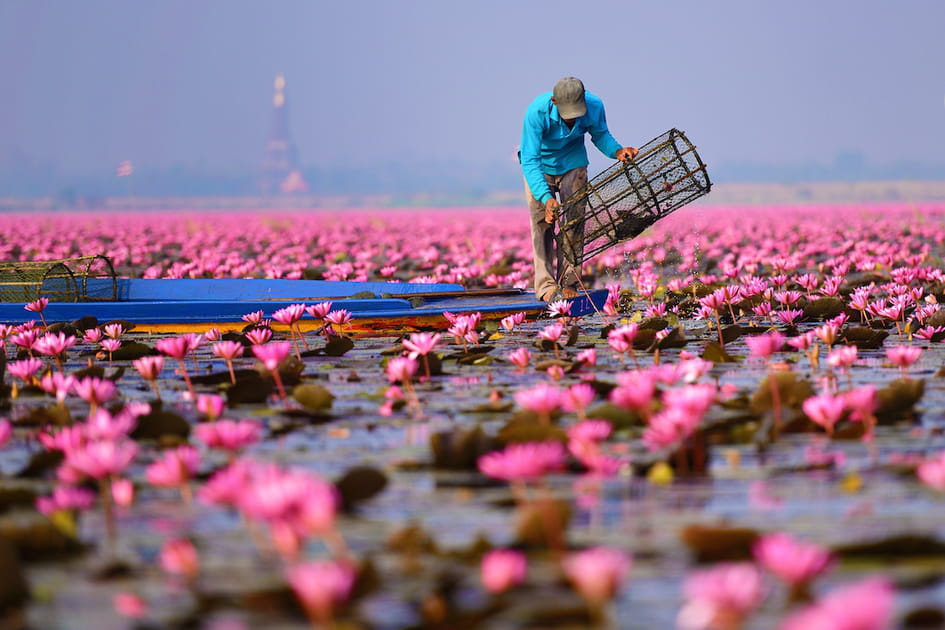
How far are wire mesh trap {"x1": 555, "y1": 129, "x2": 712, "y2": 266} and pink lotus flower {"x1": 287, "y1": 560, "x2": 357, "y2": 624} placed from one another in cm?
568

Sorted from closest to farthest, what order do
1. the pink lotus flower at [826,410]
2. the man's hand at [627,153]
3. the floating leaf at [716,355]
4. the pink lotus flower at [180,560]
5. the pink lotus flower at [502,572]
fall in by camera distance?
the pink lotus flower at [502,572] < the pink lotus flower at [180,560] < the pink lotus flower at [826,410] < the floating leaf at [716,355] < the man's hand at [627,153]

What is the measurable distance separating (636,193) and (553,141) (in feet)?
3.19

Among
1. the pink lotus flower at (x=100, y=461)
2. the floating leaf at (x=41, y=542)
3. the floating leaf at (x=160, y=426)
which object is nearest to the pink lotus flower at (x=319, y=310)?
the floating leaf at (x=160, y=426)

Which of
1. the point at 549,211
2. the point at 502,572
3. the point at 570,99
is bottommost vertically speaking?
the point at 502,572

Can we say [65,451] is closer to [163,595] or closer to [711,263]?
[163,595]

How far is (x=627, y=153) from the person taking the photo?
7.72m

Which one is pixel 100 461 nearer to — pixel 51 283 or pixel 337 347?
pixel 337 347

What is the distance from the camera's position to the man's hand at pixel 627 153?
25.2ft

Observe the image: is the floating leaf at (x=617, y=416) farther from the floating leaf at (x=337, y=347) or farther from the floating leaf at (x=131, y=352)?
the floating leaf at (x=131, y=352)

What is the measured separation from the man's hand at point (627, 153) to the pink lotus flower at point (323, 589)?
5.86m

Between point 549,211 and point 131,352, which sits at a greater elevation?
point 549,211

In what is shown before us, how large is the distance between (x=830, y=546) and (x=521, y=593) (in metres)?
0.74

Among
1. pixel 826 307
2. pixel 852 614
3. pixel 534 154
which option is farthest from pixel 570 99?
pixel 852 614

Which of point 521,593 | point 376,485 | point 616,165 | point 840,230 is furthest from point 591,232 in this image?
point 840,230
